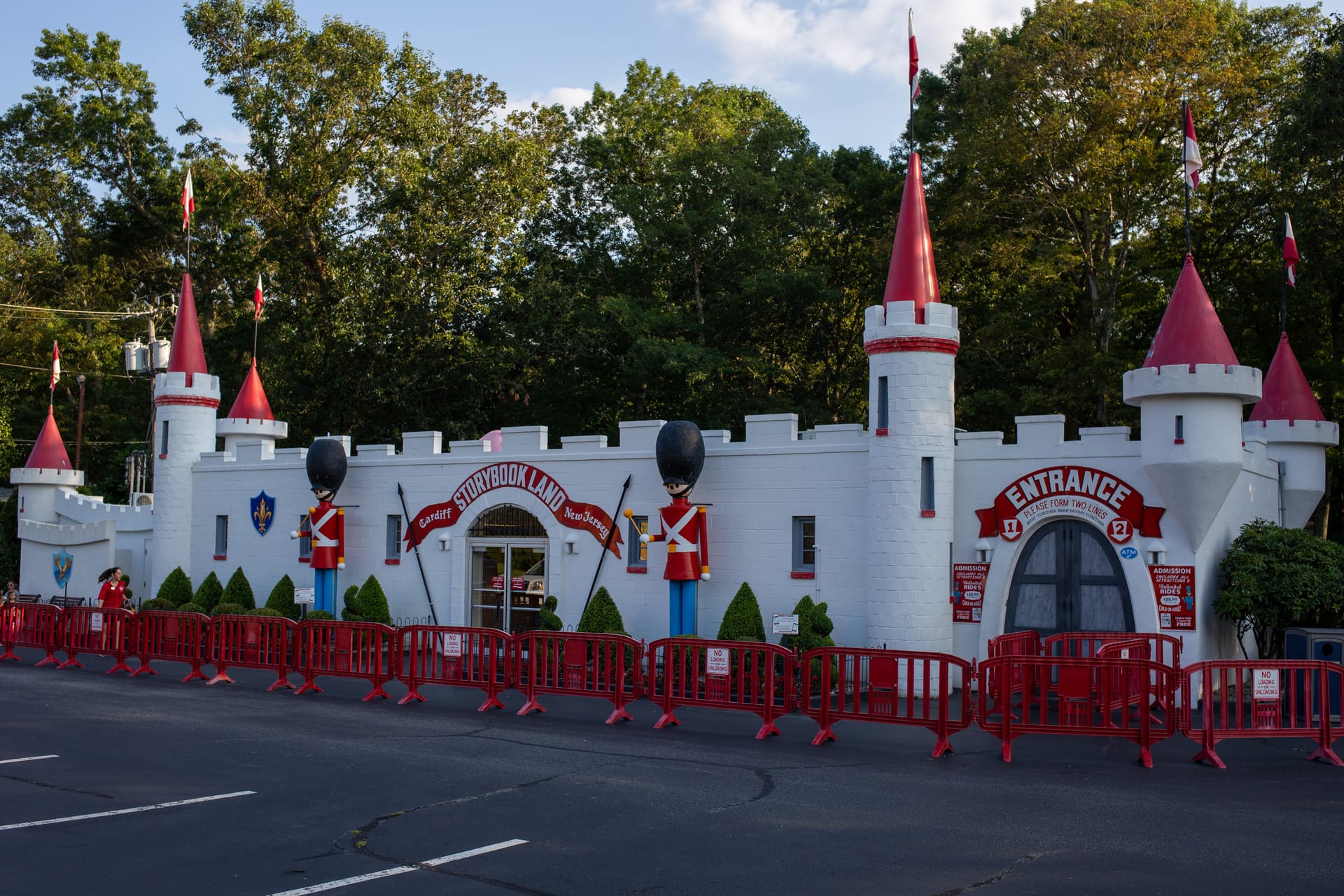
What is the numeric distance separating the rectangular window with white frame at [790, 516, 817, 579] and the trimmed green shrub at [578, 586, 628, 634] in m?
3.18

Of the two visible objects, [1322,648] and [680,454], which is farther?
[680,454]

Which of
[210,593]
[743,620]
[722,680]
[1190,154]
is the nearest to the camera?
[722,680]

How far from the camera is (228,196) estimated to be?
143ft

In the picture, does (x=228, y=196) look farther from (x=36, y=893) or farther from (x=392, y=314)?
(x=36, y=893)

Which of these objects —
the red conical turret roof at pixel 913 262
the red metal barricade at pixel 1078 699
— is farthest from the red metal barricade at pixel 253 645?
the red conical turret roof at pixel 913 262

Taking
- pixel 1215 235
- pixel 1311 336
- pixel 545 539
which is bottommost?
pixel 545 539

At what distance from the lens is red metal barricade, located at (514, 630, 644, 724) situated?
570 inches

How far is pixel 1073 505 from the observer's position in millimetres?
17359

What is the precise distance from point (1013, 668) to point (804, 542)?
6716 millimetres

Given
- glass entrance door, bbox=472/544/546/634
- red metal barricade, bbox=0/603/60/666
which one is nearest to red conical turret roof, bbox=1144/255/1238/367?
glass entrance door, bbox=472/544/546/634

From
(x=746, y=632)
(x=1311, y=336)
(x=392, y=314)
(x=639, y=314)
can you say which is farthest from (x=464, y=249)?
(x=1311, y=336)

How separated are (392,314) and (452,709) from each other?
853 inches

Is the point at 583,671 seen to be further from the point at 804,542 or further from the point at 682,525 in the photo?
the point at 804,542

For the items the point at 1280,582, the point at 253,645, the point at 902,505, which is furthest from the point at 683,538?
the point at 1280,582
